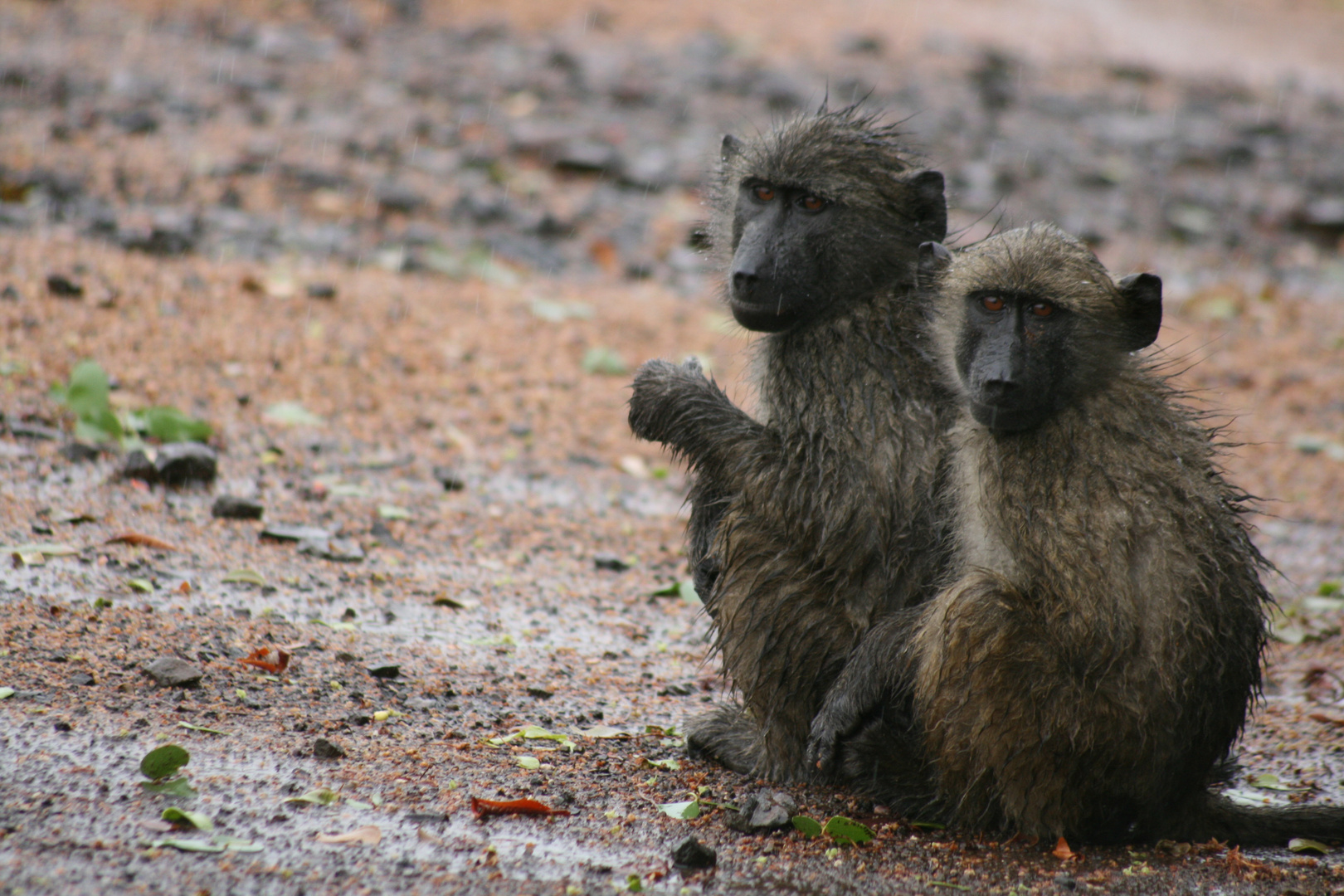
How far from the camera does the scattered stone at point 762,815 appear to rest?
3840 mm

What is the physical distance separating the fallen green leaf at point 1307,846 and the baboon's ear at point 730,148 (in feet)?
9.97

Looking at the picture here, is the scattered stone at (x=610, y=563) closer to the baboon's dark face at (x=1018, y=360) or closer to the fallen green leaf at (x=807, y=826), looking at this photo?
the fallen green leaf at (x=807, y=826)

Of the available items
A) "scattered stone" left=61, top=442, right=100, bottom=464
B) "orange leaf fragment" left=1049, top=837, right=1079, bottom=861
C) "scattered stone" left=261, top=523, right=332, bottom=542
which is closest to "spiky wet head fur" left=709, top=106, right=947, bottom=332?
"orange leaf fragment" left=1049, top=837, right=1079, bottom=861

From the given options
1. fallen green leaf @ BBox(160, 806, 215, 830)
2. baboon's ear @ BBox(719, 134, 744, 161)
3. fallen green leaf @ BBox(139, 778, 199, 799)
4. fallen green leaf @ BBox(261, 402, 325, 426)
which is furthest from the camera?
fallen green leaf @ BBox(261, 402, 325, 426)

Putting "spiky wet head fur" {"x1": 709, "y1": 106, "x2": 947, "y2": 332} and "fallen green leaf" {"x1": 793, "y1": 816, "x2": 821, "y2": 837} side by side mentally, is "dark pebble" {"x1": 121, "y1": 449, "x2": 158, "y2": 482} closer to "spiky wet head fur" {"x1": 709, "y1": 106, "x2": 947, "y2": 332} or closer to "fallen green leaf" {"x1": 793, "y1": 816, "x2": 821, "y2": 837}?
"spiky wet head fur" {"x1": 709, "y1": 106, "x2": 947, "y2": 332}

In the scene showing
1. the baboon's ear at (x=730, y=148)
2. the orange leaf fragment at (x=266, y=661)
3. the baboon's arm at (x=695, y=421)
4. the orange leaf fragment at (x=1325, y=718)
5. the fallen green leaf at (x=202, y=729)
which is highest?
the baboon's ear at (x=730, y=148)

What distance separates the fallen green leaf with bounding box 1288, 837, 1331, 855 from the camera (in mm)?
4055

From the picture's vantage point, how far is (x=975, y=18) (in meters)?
20.0

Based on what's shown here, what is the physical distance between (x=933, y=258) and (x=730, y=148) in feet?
3.90

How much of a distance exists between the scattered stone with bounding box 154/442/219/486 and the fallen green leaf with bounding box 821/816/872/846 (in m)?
3.61

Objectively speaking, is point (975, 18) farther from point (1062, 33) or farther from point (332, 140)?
point (332, 140)

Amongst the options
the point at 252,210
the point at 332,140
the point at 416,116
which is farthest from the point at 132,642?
the point at 416,116

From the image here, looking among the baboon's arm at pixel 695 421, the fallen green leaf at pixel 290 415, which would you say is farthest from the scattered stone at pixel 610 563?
the fallen green leaf at pixel 290 415

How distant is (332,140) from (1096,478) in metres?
10.3
